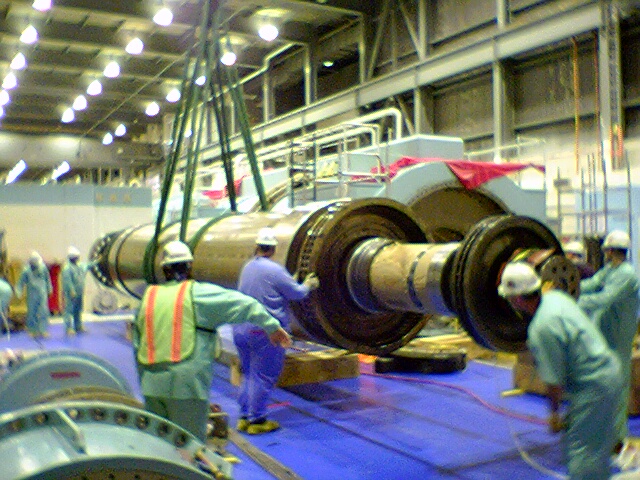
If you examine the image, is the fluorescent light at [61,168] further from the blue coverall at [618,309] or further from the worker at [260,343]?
the blue coverall at [618,309]

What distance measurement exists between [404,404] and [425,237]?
212cm

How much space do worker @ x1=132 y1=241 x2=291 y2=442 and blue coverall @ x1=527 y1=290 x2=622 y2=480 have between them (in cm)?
145

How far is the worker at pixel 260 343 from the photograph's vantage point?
4859mm

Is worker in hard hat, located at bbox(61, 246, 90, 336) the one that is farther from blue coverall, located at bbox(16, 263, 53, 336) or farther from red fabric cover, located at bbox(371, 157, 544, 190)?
red fabric cover, located at bbox(371, 157, 544, 190)

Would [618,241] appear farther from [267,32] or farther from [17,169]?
[17,169]

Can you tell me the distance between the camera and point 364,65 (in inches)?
597

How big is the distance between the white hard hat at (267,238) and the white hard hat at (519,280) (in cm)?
211

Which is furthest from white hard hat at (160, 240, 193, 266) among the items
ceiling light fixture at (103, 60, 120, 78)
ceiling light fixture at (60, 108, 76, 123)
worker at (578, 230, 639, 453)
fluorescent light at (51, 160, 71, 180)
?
fluorescent light at (51, 160, 71, 180)

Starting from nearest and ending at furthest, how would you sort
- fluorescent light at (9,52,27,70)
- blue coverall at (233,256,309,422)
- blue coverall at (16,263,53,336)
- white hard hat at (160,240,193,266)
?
1. white hard hat at (160,240,193,266)
2. blue coverall at (233,256,309,422)
3. blue coverall at (16,263,53,336)
4. fluorescent light at (9,52,27,70)

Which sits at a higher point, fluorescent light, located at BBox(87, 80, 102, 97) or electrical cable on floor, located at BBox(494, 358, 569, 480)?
fluorescent light, located at BBox(87, 80, 102, 97)

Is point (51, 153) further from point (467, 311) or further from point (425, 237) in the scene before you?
point (467, 311)

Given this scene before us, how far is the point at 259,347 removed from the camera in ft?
17.6

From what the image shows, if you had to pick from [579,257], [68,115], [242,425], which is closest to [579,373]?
[242,425]

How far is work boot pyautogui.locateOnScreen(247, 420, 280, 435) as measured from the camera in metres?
5.24
